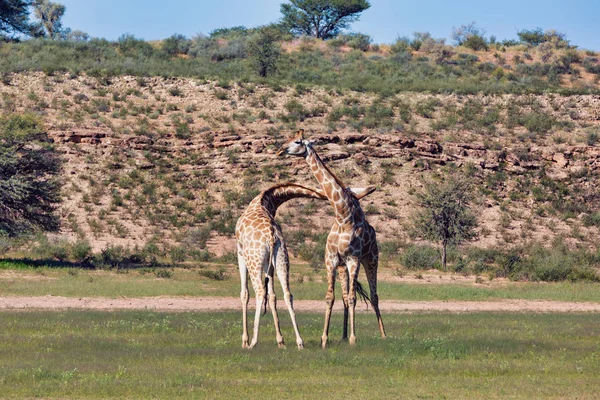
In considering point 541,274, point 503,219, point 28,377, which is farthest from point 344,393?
point 503,219

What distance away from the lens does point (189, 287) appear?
28.2 m

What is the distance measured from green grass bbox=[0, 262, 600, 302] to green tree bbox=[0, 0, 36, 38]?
36099 millimetres

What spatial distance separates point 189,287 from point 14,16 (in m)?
42.7

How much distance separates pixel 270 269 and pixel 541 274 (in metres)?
21.0

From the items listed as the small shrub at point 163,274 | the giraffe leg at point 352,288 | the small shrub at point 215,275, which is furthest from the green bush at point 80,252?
the giraffe leg at point 352,288

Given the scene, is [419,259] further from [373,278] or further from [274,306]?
[274,306]

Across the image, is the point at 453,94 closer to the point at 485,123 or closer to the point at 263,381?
the point at 485,123

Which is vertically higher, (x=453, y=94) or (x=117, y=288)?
(x=453, y=94)

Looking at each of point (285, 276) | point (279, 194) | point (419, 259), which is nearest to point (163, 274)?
point (419, 259)

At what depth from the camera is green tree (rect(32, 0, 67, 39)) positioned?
288 ft

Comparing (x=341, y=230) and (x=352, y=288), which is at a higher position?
(x=341, y=230)

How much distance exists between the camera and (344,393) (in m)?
11.3

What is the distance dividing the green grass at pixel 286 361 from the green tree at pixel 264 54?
150 feet

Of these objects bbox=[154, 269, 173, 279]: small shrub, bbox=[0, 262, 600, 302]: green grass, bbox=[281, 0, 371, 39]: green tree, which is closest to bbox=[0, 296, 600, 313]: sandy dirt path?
bbox=[0, 262, 600, 302]: green grass
